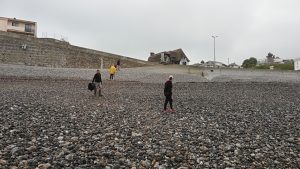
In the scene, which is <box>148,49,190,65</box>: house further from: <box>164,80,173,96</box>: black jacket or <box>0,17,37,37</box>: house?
<box>164,80,173,96</box>: black jacket

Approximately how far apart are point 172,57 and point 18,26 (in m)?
45.7

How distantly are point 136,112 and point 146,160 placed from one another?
8208 millimetres

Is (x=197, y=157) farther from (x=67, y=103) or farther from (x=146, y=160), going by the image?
(x=67, y=103)

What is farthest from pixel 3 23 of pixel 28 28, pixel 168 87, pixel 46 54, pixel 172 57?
pixel 168 87

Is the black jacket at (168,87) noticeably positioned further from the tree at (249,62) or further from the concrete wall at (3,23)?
the tree at (249,62)

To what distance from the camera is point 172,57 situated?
343ft

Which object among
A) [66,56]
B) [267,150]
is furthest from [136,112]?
[66,56]

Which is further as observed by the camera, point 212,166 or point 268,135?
point 268,135

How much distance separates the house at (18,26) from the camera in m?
90.0

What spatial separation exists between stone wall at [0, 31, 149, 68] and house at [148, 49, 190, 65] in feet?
121

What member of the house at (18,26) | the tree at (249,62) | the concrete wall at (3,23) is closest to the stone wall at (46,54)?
the house at (18,26)

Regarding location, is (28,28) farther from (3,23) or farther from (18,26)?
(3,23)

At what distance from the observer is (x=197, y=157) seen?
9375mm

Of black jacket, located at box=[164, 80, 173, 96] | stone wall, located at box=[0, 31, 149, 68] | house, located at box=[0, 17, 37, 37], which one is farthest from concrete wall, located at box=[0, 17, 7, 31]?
black jacket, located at box=[164, 80, 173, 96]
